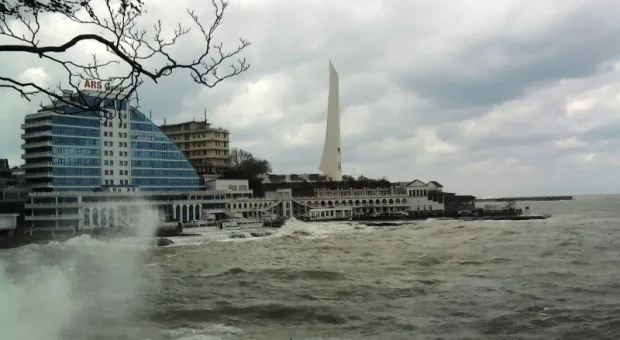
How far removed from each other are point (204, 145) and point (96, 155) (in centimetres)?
2535

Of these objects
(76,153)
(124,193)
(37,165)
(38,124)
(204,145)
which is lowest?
(124,193)

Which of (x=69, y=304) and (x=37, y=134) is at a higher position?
(x=37, y=134)

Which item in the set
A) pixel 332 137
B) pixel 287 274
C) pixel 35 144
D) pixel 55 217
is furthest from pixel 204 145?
pixel 287 274

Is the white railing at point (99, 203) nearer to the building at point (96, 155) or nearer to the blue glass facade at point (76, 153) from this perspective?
the building at point (96, 155)

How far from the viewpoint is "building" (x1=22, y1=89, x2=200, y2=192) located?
1914 inches

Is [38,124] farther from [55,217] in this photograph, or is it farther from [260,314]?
[260,314]

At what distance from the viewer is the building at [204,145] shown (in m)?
75.6

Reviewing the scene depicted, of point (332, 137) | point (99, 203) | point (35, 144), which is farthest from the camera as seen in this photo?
point (332, 137)

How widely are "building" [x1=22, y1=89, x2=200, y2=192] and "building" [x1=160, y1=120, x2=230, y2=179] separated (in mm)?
16718

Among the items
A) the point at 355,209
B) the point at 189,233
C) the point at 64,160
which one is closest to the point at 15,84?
the point at 189,233

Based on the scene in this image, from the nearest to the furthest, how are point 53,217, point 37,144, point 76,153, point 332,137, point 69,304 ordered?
1. point 69,304
2. point 53,217
3. point 37,144
4. point 76,153
5. point 332,137

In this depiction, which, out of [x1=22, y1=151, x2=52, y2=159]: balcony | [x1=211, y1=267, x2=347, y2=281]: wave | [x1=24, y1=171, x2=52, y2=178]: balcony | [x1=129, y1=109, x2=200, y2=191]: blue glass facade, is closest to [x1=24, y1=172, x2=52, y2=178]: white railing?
[x1=24, y1=171, x2=52, y2=178]: balcony

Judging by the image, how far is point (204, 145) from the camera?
250 ft

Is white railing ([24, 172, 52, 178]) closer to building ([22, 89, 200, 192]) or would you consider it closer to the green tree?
building ([22, 89, 200, 192])
